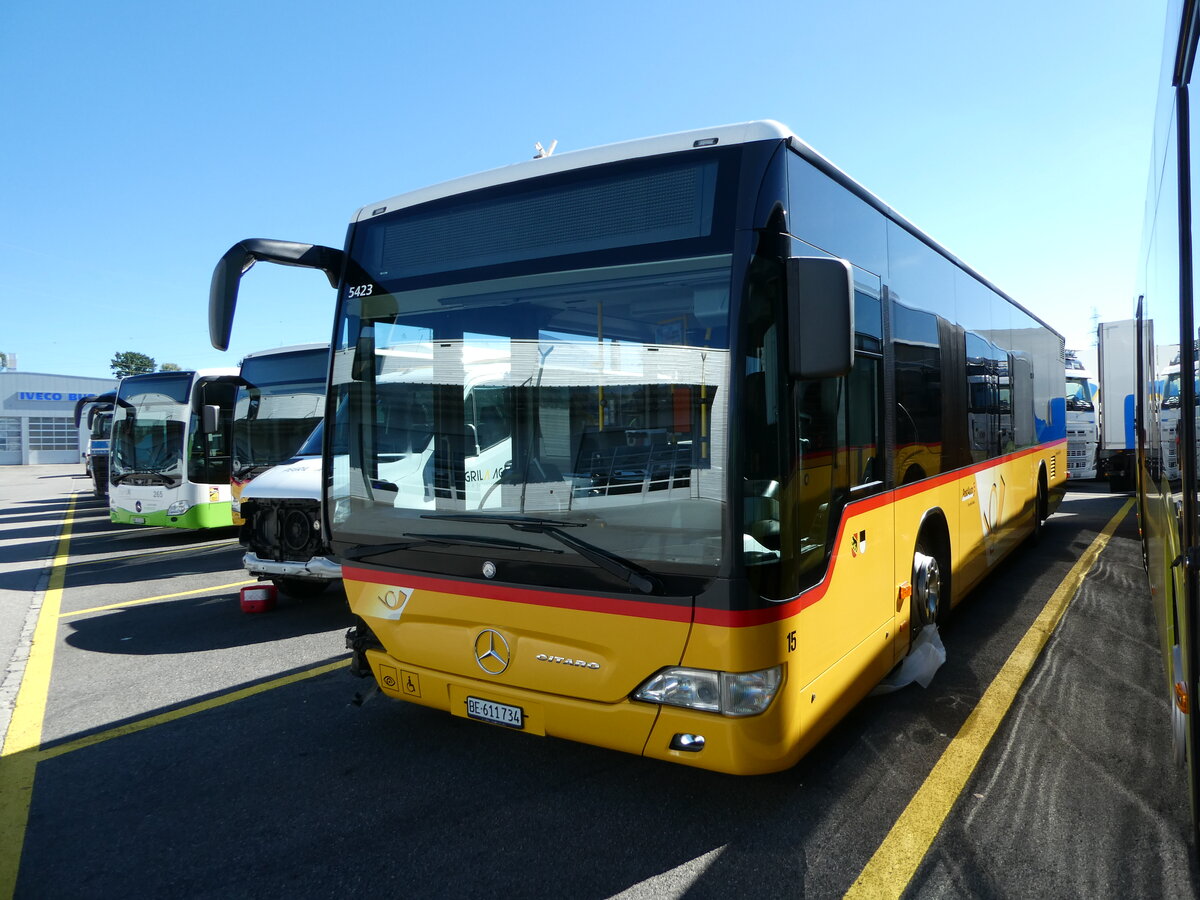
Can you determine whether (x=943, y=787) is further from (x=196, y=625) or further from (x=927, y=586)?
(x=196, y=625)

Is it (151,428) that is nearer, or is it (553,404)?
(553,404)

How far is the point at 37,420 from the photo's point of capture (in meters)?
53.5

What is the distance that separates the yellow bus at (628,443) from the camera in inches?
111

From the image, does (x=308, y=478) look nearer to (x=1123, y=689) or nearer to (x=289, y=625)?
(x=289, y=625)

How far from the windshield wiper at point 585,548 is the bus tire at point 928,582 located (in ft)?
7.67

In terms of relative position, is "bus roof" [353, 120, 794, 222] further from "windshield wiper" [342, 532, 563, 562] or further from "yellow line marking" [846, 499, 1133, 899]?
"yellow line marking" [846, 499, 1133, 899]

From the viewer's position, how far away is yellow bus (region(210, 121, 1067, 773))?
283 cm

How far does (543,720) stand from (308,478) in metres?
4.65

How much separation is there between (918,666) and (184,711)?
4.54 meters

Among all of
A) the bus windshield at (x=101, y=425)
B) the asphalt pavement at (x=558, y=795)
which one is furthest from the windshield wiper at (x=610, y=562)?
the bus windshield at (x=101, y=425)

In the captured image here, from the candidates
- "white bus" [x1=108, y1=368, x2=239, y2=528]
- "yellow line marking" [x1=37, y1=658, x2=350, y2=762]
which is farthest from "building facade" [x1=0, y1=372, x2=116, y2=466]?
"yellow line marking" [x1=37, y1=658, x2=350, y2=762]

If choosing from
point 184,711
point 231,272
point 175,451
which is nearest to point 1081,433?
point 184,711

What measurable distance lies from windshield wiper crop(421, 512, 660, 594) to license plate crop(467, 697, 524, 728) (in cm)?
79

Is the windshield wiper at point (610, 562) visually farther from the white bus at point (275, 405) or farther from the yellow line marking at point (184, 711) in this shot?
the white bus at point (275, 405)
